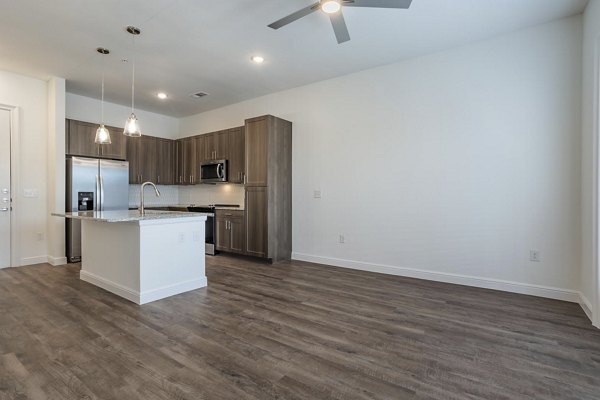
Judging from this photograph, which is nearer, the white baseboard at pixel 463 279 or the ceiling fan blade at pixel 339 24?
the ceiling fan blade at pixel 339 24

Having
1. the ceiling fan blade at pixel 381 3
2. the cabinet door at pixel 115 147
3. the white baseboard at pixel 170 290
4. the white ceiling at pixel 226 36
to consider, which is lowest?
the white baseboard at pixel 170 290

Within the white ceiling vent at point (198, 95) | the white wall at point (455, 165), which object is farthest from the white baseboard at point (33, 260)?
the white wall at point (455, 165)

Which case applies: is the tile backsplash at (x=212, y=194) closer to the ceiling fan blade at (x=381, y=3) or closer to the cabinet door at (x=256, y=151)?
the cabinet door at (x=256, y=151)

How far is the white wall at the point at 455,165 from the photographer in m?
3.33

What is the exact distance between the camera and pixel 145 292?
320cm

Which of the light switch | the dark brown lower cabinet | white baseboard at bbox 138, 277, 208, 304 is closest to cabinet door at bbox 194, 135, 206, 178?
the dark brown lower cabinet

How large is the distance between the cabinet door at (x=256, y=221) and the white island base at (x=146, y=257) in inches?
55.5

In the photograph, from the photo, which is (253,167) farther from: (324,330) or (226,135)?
(324,330)

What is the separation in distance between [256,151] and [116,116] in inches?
126

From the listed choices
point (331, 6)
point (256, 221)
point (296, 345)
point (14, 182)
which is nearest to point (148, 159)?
point (14, 182)

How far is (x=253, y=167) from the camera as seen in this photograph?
5.23m

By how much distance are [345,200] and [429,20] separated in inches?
99.3

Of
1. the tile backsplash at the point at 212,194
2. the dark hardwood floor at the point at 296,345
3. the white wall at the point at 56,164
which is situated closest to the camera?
the dark hardwood floor at the point at 296,345

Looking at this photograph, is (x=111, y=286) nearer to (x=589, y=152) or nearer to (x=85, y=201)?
(x=85, y=201)
